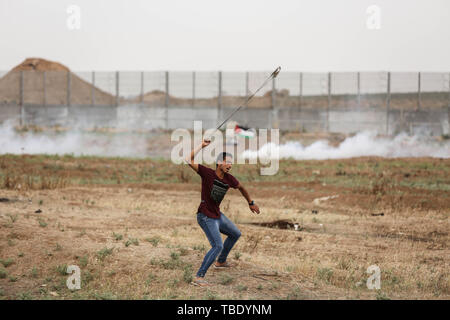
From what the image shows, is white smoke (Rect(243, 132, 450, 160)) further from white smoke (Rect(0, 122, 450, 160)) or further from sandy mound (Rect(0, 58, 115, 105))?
sandy mound (Rect(0, 58, 115, 105))

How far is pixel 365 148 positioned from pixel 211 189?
3254 centimetres

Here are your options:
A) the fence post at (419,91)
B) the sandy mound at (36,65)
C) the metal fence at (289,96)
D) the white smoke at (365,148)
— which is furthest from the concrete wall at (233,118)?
the sandy mound at (36,65)

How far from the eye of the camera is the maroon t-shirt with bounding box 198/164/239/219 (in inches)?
380

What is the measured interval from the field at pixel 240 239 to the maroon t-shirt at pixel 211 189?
1.20 m

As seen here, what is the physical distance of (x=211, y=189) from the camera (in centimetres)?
967

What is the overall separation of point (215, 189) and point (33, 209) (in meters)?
9.28

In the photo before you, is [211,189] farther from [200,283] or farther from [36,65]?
[36,65]

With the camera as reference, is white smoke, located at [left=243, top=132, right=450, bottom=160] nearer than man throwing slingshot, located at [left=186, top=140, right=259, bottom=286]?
No

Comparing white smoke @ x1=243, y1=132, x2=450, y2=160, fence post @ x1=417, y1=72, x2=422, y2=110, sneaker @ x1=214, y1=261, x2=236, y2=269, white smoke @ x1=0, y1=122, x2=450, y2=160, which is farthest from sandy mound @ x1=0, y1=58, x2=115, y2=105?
sneaker @ x1=214, y1=261, x2=236, y2=269

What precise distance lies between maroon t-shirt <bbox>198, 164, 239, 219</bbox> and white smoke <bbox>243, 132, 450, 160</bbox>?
2912 cm

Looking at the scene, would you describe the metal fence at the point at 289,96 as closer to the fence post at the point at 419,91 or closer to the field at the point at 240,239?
the fence post at the point at 419,91

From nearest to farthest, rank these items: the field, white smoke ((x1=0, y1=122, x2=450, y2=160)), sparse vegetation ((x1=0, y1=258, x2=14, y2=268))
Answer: the field → sparse vegetation ((x1=0, y1=258, x2=14, y2=268)) → white smoke ((x1=0, y1=122, x2=450, y2=160))

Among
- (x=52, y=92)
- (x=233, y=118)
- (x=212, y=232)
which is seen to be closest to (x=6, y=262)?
(x=212, y=232)

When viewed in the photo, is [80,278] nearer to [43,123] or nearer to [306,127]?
[306,127]
